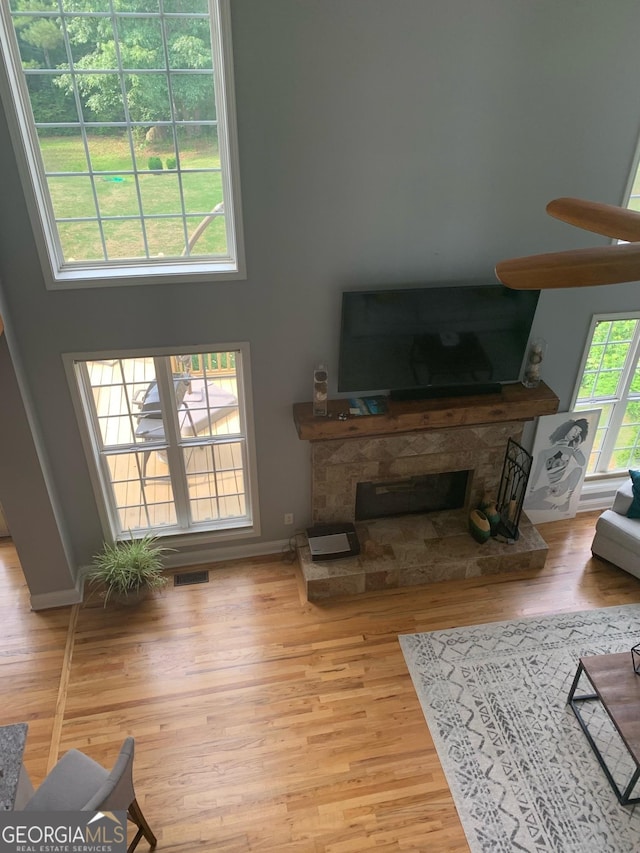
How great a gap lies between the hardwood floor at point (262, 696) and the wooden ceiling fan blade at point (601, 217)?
343 centimetres

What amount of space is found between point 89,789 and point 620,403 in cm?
512

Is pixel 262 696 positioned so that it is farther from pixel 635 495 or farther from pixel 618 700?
pixel 635 495

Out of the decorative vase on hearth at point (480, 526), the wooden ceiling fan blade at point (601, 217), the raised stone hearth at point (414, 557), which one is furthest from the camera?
the decorative vase on hearth at point (480, 526)

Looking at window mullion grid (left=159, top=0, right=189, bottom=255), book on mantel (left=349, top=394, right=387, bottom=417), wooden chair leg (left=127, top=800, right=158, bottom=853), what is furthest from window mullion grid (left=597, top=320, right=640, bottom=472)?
wooden chair leg (left=127, top=800, right=158, bottom=853)

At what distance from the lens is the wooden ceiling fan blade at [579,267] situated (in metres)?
1.26

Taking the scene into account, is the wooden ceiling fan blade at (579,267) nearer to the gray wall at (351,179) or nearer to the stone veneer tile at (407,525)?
the gray wall at (351,179)

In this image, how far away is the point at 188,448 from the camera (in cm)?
501

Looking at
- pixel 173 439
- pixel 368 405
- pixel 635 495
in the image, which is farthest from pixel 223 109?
pixel 635 495

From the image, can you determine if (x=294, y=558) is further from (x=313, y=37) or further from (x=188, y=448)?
(x=313, y=37)

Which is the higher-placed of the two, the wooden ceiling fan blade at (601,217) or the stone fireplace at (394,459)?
the wooden ceiling fan blade at (601,217)

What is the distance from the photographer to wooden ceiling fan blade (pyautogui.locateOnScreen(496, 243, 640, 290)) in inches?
49.8

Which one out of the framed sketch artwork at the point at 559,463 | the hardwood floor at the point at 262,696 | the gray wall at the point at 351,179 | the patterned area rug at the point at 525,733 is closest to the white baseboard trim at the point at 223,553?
the hardwood floor at the point at 262,696

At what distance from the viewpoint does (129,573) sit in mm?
4816

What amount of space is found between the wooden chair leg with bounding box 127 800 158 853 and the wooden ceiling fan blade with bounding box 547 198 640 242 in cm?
341
